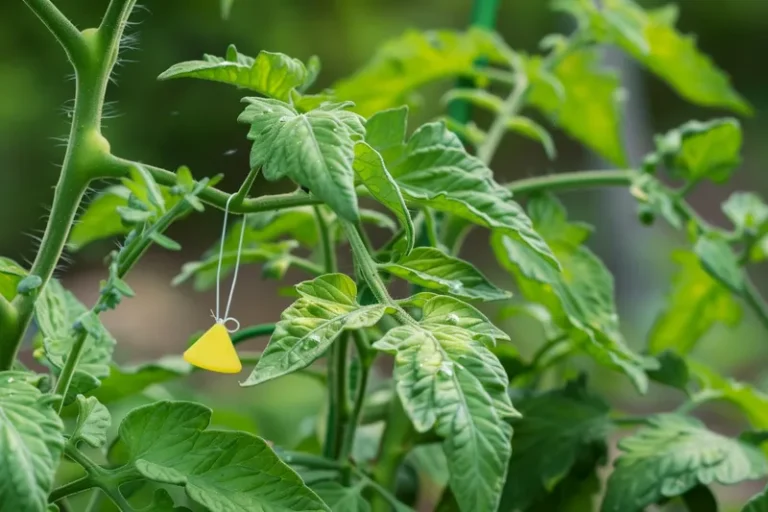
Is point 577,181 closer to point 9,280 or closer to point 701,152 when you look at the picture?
point 701,152

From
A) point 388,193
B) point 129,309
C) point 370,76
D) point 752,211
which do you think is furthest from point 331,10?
point 388,193

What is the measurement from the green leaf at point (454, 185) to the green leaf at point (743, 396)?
0.26m

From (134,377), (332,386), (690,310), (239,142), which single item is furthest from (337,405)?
(239,142)

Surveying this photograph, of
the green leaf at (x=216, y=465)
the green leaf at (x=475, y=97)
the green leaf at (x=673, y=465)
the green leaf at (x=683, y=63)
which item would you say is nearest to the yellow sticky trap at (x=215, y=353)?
the green leaf at (x=216, y=465)

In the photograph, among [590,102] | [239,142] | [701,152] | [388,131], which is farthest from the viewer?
[239,142]

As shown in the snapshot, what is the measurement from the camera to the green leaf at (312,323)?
0.27m

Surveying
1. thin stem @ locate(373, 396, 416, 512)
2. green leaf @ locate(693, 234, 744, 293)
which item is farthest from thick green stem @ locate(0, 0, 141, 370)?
green leaf @ locate(693, 234, 744, 293)

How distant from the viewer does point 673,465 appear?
0.42 meters

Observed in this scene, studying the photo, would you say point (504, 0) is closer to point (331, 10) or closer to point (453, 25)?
point (453, 25)

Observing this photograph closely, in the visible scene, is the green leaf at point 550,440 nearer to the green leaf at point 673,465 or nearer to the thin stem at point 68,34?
the green leaf at point 673,465

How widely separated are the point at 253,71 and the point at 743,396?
14.8 inches

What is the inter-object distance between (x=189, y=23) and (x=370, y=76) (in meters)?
0.95

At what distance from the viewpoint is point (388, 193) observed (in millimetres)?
312

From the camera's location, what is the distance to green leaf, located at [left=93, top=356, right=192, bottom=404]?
0.44 m
